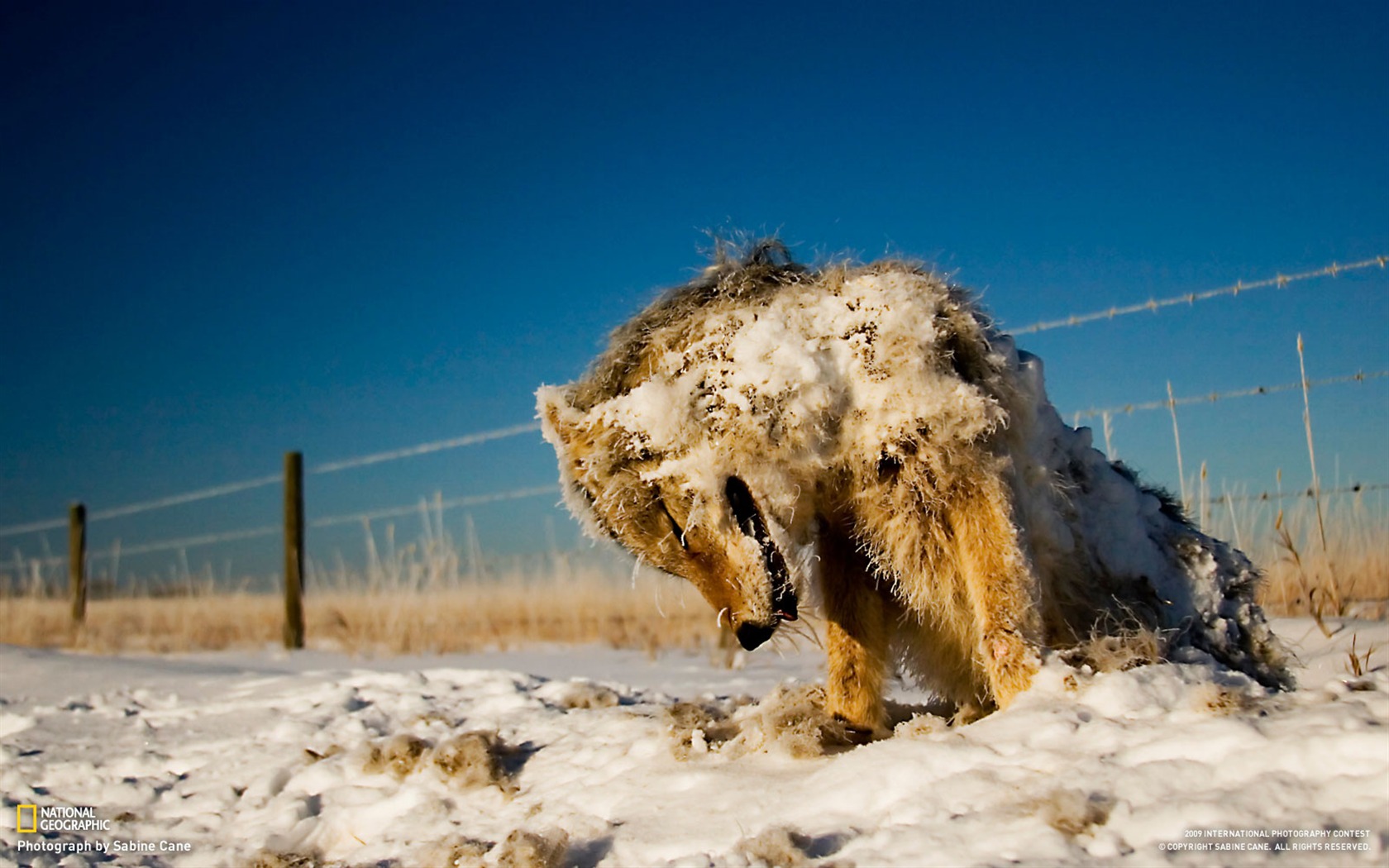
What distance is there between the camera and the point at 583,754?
2912 mm

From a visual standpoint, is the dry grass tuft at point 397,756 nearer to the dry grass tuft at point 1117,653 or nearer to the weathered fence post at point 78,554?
the dry grass tuft at point 1117,653

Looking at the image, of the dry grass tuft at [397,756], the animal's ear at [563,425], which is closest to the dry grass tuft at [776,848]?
the animal's ear at [563,425]

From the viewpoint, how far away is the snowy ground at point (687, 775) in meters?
1.53

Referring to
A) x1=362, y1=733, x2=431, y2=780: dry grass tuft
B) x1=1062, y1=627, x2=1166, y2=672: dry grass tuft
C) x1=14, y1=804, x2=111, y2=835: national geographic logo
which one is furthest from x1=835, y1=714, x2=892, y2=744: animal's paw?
x1=14, y1=804, x2=111, y2=835: national geographic logo

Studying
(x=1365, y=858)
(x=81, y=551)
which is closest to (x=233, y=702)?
(x=1365, y=858)

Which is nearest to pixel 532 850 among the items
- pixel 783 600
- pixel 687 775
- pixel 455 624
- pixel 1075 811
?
pixel 687 775

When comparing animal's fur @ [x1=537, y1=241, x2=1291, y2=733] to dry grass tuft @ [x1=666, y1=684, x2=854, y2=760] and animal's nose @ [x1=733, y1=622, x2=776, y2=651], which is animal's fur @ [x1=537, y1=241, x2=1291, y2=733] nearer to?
animal's nose @ [x1=733, y1=622, x2=776, y2=651]

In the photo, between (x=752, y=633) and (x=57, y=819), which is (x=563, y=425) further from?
(x=57, y=819)

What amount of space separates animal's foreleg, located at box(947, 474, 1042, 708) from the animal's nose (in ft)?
1.72

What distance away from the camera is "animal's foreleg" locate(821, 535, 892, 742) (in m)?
2.87

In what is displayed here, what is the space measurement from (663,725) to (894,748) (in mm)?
1099

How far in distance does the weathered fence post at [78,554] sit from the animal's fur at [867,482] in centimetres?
1175

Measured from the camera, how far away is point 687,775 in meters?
2.45

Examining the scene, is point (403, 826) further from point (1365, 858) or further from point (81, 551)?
point (81, 551)
